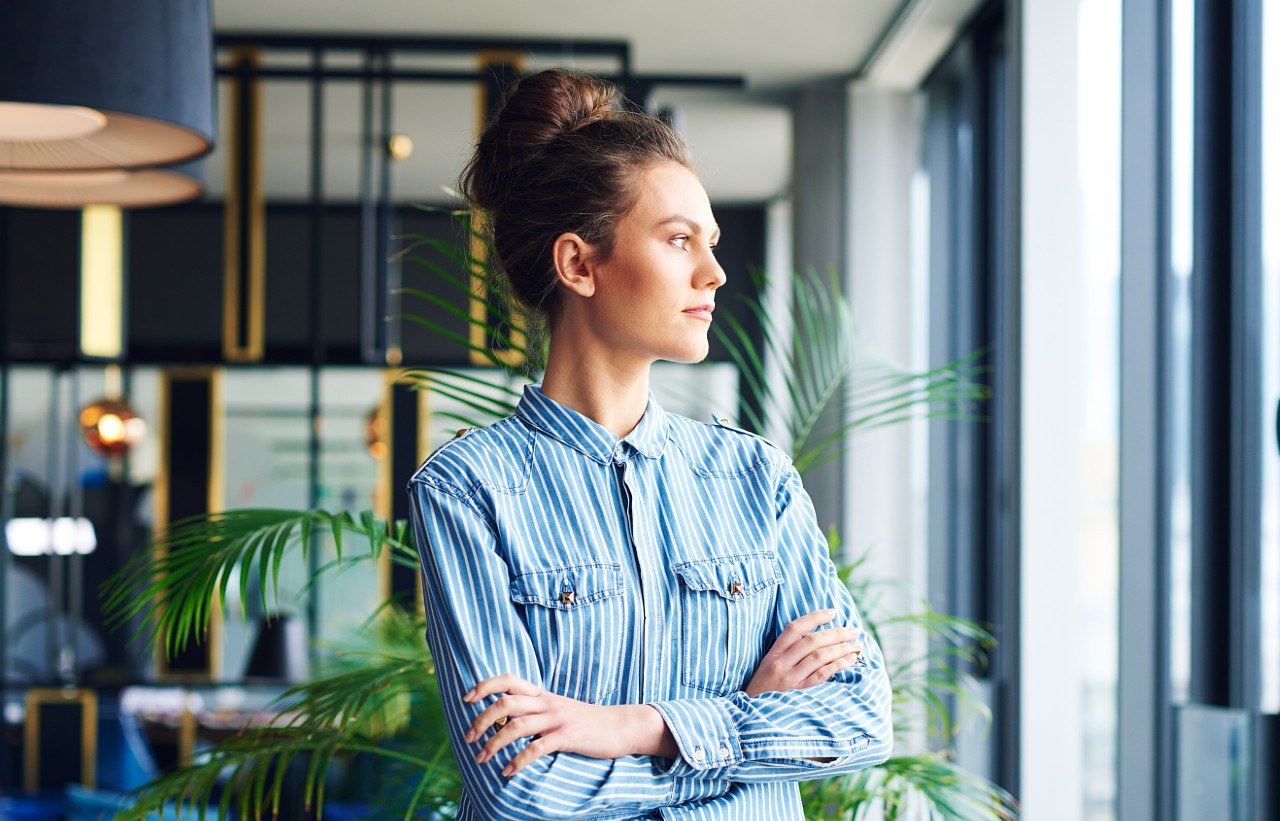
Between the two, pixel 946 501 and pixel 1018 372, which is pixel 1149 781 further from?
pixel 946 501

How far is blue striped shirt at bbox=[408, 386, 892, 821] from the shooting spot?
1.08m

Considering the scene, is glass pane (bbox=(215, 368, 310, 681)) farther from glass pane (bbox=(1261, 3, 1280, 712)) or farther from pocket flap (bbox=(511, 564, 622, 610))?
pocket flap (bbox=(511, 564, 622, 610))

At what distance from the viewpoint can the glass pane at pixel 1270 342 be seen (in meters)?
2.17

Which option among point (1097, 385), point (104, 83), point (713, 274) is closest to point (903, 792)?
point (713, 274)

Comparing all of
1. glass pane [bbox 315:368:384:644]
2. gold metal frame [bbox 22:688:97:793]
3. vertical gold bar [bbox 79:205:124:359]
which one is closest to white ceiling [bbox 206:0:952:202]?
vertical gold bar [bbox 79:205:124:359]

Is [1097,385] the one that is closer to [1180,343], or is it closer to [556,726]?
[1180,343]

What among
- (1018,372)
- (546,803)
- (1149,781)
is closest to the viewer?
→ (546,803)

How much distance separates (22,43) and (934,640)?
3.32 meters

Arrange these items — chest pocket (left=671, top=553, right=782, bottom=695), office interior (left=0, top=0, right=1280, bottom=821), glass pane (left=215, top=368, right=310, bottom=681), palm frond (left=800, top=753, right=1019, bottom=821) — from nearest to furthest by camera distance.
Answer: chest pocket (left=671, top=553, right=782, bottom=695) < palm frond (left=800, top=753, right=1019, bottom=821) < office interior (left=0, top=0, right=1280, bottom=821) < glass pane (left=215, top=368, right=310, bottom=681)

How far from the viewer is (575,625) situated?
43.6 inches

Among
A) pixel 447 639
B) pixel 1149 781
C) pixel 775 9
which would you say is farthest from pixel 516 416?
pixel 775 9

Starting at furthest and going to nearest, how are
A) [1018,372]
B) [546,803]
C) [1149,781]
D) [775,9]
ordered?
[775,9] < [1018,372] < [1149,781] < [546,803]

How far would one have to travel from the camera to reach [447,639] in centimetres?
111

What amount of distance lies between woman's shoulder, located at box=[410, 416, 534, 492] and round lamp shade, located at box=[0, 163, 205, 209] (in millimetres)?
1309
